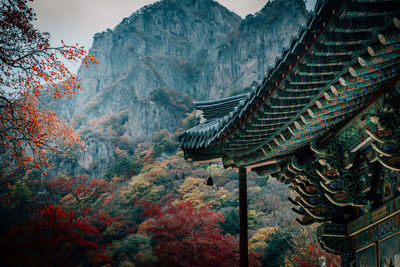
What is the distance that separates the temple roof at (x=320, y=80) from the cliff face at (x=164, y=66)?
3816 cm

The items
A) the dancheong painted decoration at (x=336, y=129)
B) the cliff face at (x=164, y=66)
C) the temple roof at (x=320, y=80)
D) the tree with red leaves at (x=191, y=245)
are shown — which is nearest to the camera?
the temple roof at (x=320, y=80)

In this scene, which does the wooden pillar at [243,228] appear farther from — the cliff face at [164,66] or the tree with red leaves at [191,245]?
the cliff face at [164,66]

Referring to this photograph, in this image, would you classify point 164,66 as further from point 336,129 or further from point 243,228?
point 336,129

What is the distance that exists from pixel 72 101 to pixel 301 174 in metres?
70.6

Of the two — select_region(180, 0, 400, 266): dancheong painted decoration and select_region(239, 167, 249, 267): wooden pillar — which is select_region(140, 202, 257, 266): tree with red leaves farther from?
select_region(180, 0, 400, 266): dancheong painted decoration

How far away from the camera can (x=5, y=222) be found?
1609cm

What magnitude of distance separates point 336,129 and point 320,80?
1197 mm

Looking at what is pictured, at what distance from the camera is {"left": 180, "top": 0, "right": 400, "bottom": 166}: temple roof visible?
6.04 ft

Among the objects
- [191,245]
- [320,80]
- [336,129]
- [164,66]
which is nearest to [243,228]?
Answer: [336,129]

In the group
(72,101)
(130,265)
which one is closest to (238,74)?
(72,101)

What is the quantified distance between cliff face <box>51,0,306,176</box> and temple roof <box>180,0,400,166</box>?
38162 millimetres

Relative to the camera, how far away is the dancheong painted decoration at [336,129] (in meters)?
1.96

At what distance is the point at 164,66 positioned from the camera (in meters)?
64.7

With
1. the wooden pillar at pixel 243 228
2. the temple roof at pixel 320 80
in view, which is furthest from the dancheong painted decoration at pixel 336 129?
the wooden pillar at pixel 243 228
